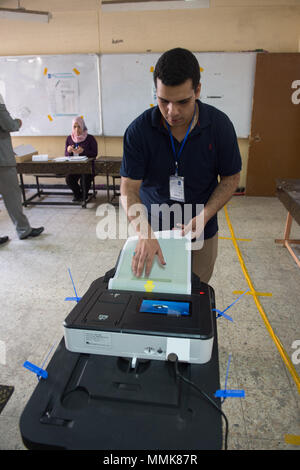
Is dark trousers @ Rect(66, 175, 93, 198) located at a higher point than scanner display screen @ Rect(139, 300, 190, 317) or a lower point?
lower

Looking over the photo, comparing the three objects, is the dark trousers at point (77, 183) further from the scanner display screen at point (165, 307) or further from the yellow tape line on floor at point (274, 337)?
the scanner display screen at point (165, 307)

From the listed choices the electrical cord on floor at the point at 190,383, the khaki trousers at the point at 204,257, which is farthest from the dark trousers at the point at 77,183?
the electrical cord on floor at the point at 190,383

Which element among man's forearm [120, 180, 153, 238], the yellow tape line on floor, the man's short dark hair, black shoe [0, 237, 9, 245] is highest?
the man's short dark hair

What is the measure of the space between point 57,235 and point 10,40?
2963 mm

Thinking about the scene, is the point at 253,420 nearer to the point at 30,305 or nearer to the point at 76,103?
the point at 30,305

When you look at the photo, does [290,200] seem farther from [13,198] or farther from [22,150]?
[22,150]

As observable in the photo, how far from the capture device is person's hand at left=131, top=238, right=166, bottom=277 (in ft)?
2.52

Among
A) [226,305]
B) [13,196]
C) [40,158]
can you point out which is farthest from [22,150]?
[226,305]

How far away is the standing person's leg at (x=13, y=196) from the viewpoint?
2.80m

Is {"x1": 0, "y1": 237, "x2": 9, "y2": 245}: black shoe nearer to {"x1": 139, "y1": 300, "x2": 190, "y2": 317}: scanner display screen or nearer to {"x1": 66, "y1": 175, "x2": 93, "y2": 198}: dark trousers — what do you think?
{"x1": 66, "y1": 175, "x2": 93, "y2": 198}: dark trousers

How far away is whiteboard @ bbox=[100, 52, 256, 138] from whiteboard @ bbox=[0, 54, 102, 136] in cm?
18

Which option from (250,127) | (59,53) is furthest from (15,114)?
(250,127)

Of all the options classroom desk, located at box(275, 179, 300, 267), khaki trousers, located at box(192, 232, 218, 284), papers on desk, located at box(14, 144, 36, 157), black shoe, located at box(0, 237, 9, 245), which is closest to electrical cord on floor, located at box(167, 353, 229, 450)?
khaki trousers, located at box(192, 232, 218, 284)

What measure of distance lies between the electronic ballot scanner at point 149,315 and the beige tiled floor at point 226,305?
84cm
